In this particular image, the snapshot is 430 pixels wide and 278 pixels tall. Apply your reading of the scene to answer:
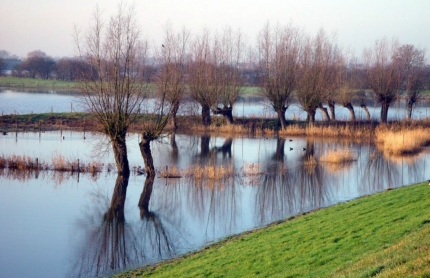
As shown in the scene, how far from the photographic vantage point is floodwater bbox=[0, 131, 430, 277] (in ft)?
45.8

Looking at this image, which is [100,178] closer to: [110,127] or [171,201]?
[110,127]

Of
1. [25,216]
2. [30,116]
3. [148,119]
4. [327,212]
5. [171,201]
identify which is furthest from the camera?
[30,116]

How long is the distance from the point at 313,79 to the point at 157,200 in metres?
24.6

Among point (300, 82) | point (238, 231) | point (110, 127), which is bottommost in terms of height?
point (238, 231)

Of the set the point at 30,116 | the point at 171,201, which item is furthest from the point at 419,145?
the point at 30,116

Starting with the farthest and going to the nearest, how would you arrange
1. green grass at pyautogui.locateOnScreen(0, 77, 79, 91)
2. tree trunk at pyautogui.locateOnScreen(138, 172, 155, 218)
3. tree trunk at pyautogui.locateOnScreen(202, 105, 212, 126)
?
1. green grass at pyautogui.locateOnScreen(0, 77, 79, 91)
2. tree trunk at pyautogui.locateOnScreen(202, 105, 212, 126)
3. tree trunk at pyautogui.locateOnScreen(138, 172, 155, 218)

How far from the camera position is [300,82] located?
1640 inches

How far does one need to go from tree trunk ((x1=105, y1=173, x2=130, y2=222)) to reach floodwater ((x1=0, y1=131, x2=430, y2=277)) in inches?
8.8

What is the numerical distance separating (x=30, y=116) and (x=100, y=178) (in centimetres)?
2038

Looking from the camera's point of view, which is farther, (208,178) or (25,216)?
(208,178)

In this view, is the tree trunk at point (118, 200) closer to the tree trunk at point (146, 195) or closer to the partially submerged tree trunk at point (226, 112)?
the tree trunk at point (146, 195)

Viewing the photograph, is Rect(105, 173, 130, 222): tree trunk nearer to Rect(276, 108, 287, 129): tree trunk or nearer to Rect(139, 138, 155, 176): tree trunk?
Rect(139, 138, 155, 176): tree trunk

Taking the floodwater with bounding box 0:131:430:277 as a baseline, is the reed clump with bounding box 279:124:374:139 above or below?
above

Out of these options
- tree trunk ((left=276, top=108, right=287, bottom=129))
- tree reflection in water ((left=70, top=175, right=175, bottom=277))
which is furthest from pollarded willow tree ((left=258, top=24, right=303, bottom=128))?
tree reflection in water ((left=70, top=175, right=175, bottom=277))
